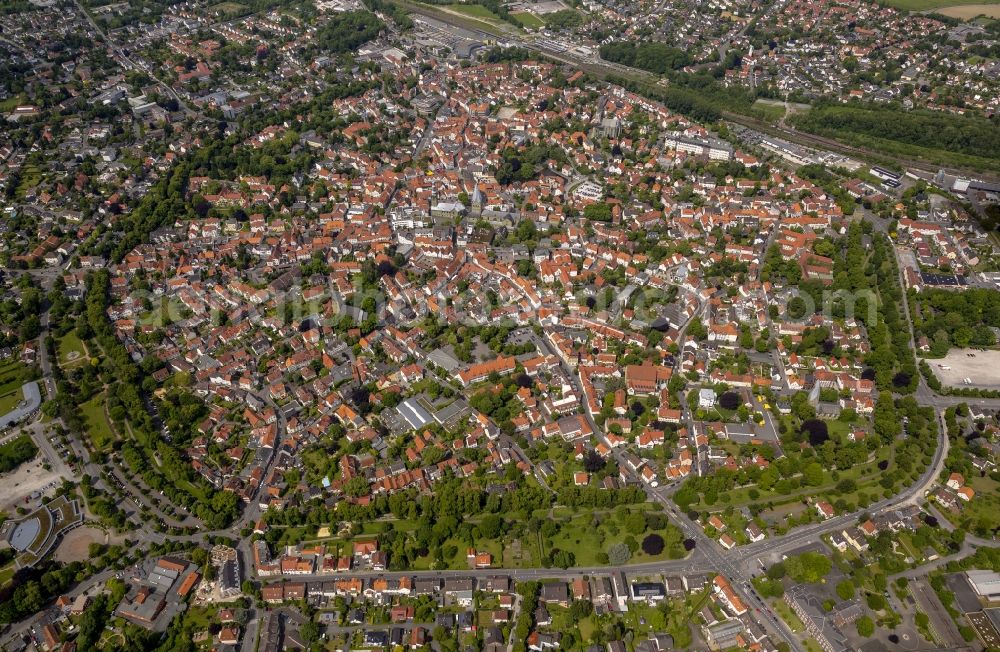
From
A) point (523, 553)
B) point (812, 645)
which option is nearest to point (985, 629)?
point (812, 645)

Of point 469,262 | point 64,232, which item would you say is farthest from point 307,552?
point 64,232

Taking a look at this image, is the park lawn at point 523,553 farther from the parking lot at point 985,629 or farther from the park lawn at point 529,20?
the park lawn at point 529,20

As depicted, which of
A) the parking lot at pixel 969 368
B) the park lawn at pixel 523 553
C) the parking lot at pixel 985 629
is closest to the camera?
the parking lot at pixel 985 629

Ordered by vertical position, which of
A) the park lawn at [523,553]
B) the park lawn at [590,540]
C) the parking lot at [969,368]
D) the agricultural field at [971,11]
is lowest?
the park lawn at [523,553]

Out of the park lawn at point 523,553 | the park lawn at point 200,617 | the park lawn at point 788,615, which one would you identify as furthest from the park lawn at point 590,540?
the park lawn at point 200,617

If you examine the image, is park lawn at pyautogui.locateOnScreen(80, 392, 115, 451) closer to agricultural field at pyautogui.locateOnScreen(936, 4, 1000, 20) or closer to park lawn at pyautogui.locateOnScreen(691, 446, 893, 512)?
park lawn at pyautogui.locateOnScreen(691, 446, 893, 512)

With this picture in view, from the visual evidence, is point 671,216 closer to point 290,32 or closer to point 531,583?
point 531,583
